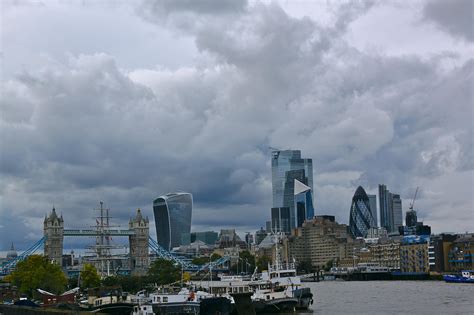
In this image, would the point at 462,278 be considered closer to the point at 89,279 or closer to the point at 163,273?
the point at 163,273

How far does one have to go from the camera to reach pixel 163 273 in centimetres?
15900

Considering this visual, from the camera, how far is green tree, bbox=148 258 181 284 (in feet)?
510

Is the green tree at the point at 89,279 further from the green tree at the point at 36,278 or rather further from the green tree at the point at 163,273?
the green tree at the point at 163,273

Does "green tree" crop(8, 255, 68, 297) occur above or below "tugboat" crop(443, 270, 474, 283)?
above

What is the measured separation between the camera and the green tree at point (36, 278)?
403 ft

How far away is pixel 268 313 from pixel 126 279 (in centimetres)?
7902

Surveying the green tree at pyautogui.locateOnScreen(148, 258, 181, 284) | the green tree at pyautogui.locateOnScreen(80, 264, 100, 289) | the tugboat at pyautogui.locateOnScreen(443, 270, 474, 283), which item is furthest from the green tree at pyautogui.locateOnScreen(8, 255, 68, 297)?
the tugboat at pyautogui.locateOnScreen(443, 270, 474, 283)

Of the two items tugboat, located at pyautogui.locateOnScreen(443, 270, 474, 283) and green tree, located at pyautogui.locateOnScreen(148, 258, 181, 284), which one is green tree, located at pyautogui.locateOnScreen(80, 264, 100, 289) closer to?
green tree, located at pyautogui.locateOnScreen(148, 258, 181, 284)

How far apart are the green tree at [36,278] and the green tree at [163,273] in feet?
93.9

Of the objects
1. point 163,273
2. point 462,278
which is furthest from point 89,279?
point 462,278

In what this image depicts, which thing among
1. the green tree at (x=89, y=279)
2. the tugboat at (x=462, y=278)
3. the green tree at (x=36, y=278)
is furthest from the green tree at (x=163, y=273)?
the tugboat at (x=462, y=278)

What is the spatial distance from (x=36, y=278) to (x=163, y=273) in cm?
3989

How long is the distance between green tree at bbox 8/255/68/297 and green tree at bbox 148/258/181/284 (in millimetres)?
28631

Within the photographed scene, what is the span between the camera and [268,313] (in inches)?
3344
